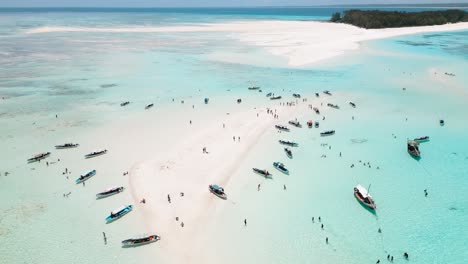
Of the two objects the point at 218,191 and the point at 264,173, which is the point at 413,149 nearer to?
the point at 264,173

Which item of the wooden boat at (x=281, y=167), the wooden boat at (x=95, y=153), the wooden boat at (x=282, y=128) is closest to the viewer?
the wooden boat at (x=281, y=167)

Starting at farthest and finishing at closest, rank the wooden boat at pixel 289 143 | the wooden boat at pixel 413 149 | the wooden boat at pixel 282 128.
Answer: the wooden boat at pixel 282 128 < the wooden boat at pixel 289 143 < the wooden boat at pixel 413 149

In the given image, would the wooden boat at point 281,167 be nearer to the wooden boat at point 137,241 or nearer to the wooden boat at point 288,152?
the wooden boat at point 288,152

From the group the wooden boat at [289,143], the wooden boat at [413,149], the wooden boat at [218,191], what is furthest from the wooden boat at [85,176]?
the wooden boat at [413,149]

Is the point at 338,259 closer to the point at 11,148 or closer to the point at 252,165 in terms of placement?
the point at 252,165

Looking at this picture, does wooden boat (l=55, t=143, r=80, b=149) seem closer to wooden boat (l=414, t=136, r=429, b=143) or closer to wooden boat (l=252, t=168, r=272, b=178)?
wooden boat (l=252, t=168, r=272, b=178)

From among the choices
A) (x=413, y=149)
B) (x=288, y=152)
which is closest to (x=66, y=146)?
(x=288, y=152)
